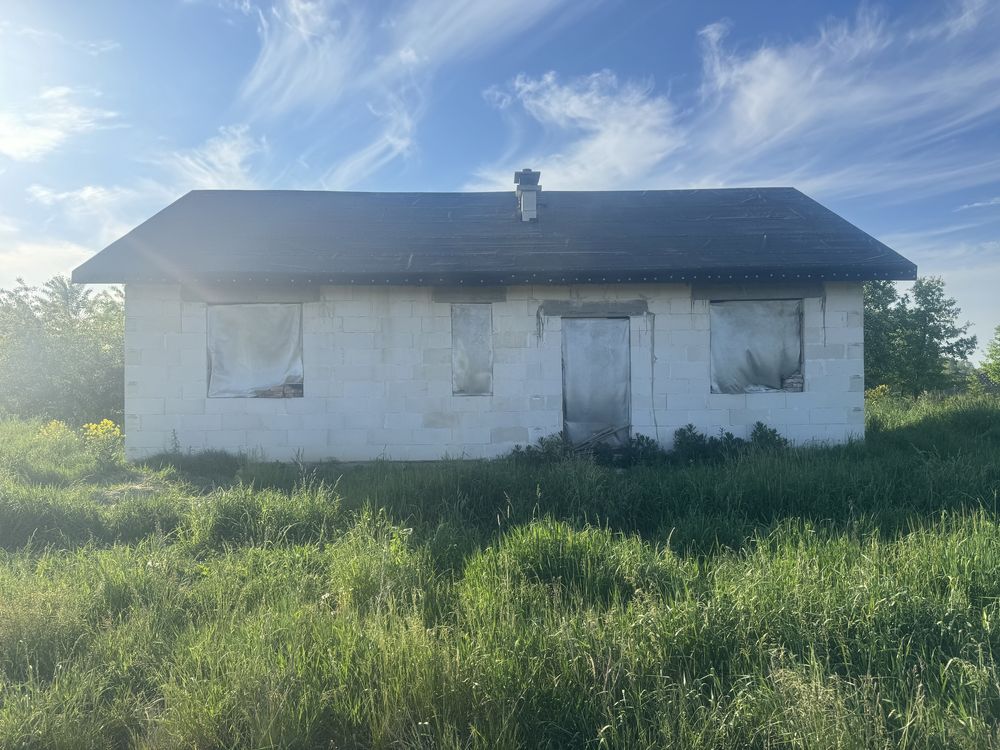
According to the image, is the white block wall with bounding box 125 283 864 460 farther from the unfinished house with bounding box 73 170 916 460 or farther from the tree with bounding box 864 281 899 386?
the tree with bounding box 864 281 899 386

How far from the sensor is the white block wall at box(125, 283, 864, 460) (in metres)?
9.98

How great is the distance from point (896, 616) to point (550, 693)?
206cm

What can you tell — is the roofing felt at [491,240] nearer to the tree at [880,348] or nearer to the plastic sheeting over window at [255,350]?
the plastic sheeting over window at [255,350]

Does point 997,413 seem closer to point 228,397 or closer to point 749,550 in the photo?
point 749,550

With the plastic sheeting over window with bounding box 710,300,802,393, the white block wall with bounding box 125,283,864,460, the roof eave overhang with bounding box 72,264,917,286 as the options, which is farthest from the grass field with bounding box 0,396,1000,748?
the roof eave overhang with bounding box 72,264,917,286

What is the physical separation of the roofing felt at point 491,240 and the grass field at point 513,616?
12.5 feet

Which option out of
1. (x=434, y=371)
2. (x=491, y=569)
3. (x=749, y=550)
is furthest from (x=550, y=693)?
(x=434, y=371)

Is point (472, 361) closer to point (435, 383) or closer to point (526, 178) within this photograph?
point (435, 383)

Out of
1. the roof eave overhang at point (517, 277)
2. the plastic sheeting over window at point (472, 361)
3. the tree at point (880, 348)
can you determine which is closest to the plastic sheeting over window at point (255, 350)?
the roof eave overhang at point (517, 277)

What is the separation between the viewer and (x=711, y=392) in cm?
1009

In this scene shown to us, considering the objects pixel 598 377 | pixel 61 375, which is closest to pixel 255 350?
pixel 598 377

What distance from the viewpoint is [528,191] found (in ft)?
38.5

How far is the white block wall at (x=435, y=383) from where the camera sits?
393 inches

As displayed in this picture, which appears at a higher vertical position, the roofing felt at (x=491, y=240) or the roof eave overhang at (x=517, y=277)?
the roofing felt at (x=491, y=240)
